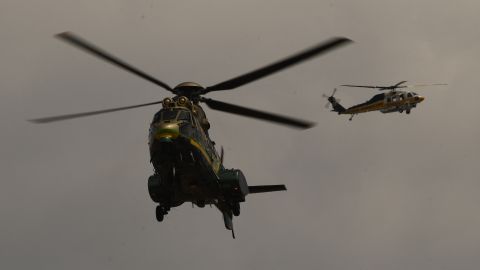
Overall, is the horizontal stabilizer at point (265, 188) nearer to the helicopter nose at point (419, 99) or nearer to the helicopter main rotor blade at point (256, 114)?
the helicopter main rotor blade at point (256, 114)

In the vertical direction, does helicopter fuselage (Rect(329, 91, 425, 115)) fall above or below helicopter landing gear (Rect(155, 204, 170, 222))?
above

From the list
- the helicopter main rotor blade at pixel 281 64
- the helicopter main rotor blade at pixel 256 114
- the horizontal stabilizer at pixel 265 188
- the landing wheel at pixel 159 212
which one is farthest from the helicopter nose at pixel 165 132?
the horizontal stabilizer at pixel 265 188

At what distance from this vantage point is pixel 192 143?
32812mm

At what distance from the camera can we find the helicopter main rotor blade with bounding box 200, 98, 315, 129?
2931 cm

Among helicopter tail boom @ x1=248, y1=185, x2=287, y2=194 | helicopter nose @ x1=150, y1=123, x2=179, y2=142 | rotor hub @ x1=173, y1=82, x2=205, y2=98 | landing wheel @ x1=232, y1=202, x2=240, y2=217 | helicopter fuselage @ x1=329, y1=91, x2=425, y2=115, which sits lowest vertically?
landing wheel @ x1=232, y1=202, x2=240, y2=217

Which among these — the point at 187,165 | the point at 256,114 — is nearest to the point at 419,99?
the point at 187,165

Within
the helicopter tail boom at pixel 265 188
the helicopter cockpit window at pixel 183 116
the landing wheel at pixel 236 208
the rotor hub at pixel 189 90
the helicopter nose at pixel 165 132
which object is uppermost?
the rotor hub at pixel 189 90

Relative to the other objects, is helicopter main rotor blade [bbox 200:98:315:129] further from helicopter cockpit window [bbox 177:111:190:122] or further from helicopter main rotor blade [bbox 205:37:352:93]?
helicopter cockpit window [bbox 177:111:190:122]

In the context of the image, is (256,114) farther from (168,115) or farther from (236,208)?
(236,208)

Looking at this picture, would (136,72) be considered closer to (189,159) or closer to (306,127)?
(189,159)

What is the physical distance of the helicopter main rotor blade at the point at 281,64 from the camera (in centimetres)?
2889

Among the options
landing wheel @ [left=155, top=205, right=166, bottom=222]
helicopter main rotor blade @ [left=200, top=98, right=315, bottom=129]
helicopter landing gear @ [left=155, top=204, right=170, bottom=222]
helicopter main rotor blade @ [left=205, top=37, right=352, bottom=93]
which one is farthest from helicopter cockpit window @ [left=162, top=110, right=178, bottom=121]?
landing wheel @ [left=155, top=205, right=166, bottom=222]

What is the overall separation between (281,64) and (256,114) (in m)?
2.33

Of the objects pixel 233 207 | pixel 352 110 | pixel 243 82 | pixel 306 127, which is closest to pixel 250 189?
pixel 233 207
